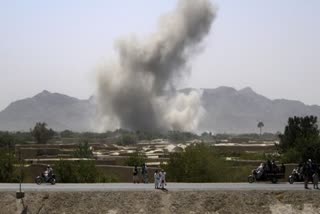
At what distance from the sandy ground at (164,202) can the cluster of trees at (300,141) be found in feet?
65.4

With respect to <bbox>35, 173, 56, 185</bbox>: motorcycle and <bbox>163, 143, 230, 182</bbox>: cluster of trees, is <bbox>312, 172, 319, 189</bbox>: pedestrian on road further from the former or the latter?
<bbox>35, 173, 56, 185</bbox>: motorcycle

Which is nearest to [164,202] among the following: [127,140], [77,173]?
[77,173]

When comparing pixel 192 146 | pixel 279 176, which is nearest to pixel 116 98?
pixel 192 146

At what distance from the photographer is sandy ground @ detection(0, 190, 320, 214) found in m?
28.1

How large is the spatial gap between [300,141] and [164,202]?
93.9 ft

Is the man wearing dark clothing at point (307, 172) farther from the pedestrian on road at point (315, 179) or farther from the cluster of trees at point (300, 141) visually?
the cluster of trees at point (300, 141)

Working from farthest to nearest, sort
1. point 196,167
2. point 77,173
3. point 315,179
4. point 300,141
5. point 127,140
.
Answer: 1. point 127,140
2. point 300,141
3. point 196,167
4. point 77,173
5. point 315,179

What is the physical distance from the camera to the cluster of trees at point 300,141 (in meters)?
49.3

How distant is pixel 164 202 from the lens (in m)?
28.3

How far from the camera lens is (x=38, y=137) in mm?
128750

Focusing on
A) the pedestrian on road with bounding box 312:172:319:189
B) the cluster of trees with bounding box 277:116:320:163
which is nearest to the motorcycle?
the pedestrian on road with bounding box 312:172:319:189

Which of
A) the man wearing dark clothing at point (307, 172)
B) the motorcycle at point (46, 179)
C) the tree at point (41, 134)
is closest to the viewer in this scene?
the man wearing dark clothing at point (307, 172)

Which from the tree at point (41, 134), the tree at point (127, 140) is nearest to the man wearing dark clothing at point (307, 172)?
the tree at point (41, 134)

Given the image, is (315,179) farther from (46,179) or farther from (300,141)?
(300,141)
